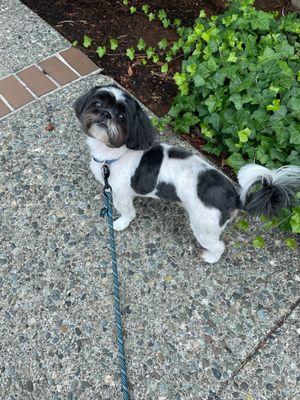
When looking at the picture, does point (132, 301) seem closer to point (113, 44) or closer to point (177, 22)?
point (113, 44)

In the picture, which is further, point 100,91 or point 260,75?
point 260,75

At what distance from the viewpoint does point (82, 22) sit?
4316mm

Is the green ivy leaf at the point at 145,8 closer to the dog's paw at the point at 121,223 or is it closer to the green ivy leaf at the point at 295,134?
the green ivy leaf at the point at 295,134

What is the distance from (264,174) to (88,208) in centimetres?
149

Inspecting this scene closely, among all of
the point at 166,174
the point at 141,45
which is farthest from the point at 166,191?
the point at 141,45

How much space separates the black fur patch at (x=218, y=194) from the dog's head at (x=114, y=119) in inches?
16.0

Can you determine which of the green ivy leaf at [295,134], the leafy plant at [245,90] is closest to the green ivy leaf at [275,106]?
the leafy plant at [245,90]

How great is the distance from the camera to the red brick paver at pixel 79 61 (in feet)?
12.9

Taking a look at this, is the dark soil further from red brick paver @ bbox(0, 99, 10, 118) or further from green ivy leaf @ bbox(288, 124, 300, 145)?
green ivy leaf @ bbox(288, 124, 300, 145)

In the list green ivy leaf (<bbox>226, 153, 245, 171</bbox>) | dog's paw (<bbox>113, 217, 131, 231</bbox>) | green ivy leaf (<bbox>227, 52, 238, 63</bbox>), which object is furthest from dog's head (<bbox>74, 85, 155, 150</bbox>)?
green ivy leaf (<bbox>227, 52, 238, 63</bbox>)

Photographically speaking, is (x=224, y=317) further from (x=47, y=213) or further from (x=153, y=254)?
(x=47, y=213)

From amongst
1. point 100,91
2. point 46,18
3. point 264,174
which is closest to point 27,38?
point 46,18

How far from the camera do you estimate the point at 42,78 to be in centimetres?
385

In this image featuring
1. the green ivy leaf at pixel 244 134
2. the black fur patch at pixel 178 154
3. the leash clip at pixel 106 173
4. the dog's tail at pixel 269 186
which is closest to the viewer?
the dog's tail at pixel 269 186
